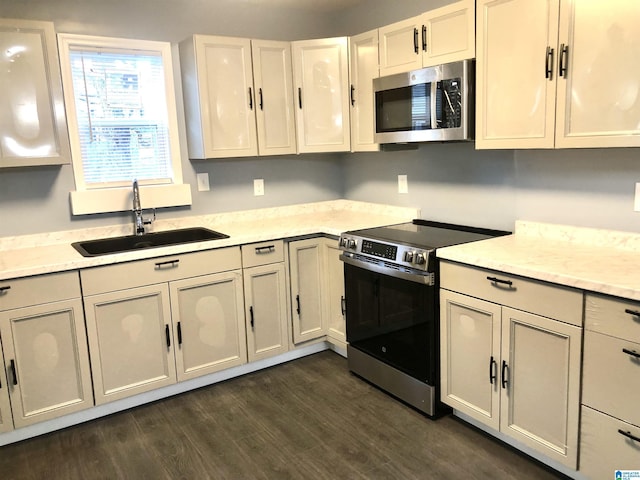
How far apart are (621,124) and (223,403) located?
95.1 inches

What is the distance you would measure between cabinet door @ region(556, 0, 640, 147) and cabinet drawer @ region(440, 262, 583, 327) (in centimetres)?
63

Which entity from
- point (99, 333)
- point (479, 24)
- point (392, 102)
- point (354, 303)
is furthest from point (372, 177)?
point (99, 333)

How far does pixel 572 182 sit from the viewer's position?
2467 mm

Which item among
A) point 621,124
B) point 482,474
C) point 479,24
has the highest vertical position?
point 479,24

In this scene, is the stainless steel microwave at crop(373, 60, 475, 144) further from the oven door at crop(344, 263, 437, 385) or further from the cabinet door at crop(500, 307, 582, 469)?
the cabinet door at crop(500, 307, 582, 469)

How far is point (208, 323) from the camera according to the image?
9.87 ft

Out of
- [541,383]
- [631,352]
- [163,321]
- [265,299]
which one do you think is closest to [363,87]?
[265,299]

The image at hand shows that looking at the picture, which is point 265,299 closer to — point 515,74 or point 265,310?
point 265,310

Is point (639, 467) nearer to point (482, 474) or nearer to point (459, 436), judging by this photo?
point (482, 474)

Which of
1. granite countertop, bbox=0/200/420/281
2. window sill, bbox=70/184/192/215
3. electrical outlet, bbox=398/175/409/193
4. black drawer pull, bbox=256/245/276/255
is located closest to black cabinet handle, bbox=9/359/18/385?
granite countertop, bbox=0/200/420/281

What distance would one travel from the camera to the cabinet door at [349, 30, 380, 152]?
3.12 m

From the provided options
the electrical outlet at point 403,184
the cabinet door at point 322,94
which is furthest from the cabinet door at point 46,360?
the electrical outlet at point 403,184

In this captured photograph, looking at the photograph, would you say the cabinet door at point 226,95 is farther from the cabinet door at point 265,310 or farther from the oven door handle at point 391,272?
the oven door handle at point 391,272

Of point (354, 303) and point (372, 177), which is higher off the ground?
point (372, 177)
